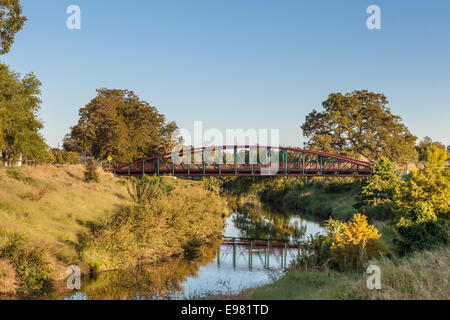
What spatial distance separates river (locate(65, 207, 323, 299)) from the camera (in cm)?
1898

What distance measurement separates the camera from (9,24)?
2870cm

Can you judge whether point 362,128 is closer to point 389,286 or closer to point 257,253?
point 257,253

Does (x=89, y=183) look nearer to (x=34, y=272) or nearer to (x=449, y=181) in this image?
(x=34, y=272)

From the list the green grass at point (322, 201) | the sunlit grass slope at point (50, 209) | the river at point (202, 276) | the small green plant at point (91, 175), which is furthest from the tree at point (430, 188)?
the small green plant at point (91, 175)

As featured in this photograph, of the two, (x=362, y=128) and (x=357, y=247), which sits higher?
(x=362, y=128)

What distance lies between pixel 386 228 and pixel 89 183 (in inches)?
1010

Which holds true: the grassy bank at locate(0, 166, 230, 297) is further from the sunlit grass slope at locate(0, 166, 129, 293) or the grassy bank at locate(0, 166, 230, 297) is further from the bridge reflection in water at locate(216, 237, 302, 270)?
the bridge reflection in water at locate(216, 237, 302, 270)

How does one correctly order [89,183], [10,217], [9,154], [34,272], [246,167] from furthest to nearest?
[246,167] → [9,154] → [89,183] → [10,217] → [34,272]

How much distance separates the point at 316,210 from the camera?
54.1m

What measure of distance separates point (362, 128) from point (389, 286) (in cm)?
6038

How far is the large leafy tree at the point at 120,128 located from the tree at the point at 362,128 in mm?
23697

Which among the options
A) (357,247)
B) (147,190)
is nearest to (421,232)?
(357,247)

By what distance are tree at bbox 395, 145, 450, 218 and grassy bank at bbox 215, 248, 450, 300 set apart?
8894 mm
